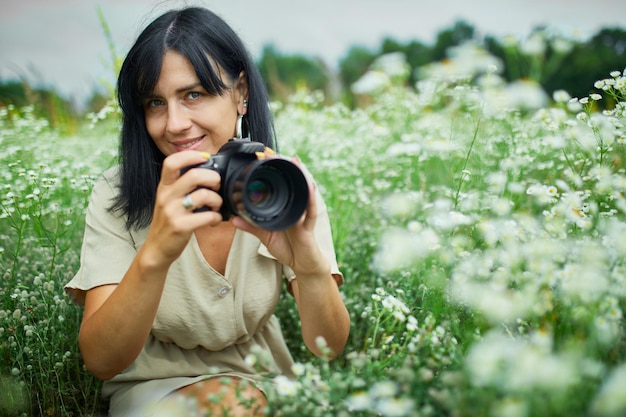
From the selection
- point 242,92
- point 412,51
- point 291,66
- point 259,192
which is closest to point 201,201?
point 259,192

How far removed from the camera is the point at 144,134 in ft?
5.04

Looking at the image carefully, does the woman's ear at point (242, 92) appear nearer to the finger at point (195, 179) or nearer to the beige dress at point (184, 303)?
the beige dress at point (184, 303)

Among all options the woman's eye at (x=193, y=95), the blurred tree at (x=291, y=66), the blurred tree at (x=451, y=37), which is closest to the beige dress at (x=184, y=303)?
the woman's eye at (x=193, y=95)

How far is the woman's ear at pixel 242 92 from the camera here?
5.21 ft

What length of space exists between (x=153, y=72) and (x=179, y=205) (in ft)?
1.58

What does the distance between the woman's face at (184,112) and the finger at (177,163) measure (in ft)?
0.95

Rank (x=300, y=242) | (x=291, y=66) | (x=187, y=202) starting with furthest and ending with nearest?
(x=291, y=66) < (x=300, y=242) < (x=187, y=202)

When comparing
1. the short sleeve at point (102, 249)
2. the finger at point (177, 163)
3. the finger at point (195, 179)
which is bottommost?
the short sleeve at point (102, 249)

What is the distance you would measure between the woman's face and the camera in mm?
276

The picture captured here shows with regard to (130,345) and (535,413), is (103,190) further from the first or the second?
(535,413)

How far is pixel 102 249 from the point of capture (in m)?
1.41

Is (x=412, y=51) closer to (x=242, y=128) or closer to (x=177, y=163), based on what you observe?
(x=242, y=128)

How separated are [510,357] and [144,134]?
114cm

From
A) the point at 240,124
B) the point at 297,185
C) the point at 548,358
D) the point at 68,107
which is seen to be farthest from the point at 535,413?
the point at 68,107
